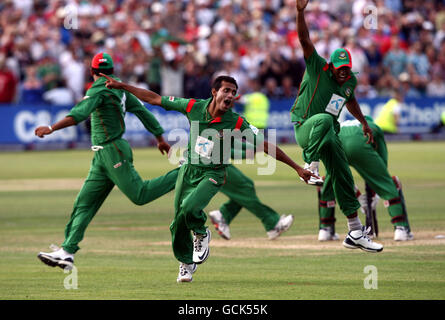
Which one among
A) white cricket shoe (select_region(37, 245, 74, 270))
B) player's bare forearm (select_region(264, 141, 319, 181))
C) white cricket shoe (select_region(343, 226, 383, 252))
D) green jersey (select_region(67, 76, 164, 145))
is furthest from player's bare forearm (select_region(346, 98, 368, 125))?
white cricket shoe (select_region(37, 245, 74, 270))

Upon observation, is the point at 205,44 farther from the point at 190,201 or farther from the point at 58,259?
the point at 190,201

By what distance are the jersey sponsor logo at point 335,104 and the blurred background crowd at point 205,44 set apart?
15.8 meters

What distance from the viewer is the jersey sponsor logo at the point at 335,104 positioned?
1213 centimetres

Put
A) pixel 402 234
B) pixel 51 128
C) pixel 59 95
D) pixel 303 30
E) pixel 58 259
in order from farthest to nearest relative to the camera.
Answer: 1. pixel 59 95
2. pixel 402 234
3. pixel 303 30
4. pixel 58 259
5. pixel 51 128

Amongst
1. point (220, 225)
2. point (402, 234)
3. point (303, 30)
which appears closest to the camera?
point (303, 30)

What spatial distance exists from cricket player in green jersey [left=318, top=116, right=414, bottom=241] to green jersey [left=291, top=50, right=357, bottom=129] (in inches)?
62.4

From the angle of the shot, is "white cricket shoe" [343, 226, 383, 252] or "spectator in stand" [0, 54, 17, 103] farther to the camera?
"spectator in stand" [0, 54, 17, 103]

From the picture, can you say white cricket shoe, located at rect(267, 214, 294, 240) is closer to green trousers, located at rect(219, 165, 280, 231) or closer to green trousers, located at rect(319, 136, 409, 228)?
green trousers, located at rect(219, 165, 280, 231)

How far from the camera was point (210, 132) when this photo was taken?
1039cm

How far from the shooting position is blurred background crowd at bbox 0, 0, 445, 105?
30.3m

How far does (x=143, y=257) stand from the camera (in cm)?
1262

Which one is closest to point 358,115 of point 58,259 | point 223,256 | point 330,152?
point 330,152

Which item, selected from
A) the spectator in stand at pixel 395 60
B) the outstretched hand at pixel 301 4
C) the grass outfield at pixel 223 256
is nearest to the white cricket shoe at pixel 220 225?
the grass outfield at pixel 223 256

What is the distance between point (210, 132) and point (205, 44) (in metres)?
22.9
